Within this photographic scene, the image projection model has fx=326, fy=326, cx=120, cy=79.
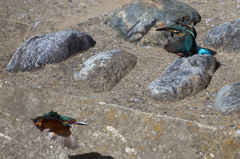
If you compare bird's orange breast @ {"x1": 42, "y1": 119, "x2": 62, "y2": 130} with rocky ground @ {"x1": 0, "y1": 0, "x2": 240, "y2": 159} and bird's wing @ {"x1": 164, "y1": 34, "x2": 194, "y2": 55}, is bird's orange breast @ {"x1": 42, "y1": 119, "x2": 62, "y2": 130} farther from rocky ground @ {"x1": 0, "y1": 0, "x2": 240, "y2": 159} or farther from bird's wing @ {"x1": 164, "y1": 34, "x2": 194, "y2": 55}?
bird's wing @ {"x1": 164, "y1": 34, "x2": 194, "y2": 55}

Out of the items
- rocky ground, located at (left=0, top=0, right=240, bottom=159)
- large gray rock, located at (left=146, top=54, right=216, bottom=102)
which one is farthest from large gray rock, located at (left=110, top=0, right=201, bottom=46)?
large gray rock, located at (left=146, top=54, right=216, bottom=102)

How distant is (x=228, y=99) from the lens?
486 centimetres

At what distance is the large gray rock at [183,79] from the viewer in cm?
527

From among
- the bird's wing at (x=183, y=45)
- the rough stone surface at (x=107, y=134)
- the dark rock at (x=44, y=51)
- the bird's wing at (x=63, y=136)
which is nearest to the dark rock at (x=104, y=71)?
the rough stone surface at (x=107, y=134)

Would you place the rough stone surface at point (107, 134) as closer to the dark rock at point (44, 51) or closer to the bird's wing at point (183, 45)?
the dark rock at point (44, 51)

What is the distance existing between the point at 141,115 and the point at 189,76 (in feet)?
3.48

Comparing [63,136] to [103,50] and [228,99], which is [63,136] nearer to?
[228,99]

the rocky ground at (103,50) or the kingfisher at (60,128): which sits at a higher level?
the kingfisher at (60,128)

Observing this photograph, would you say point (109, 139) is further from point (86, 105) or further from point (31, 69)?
point (31, 69)

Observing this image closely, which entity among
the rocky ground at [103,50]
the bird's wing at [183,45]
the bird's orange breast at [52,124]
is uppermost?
the bird's orange breast at [52,124]

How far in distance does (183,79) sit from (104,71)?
1513 mm

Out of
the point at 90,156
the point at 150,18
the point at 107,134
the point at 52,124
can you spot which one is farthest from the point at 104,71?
the point at 52,124

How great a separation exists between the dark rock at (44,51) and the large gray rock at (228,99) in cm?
337

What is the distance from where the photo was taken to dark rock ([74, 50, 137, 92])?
234 inches
